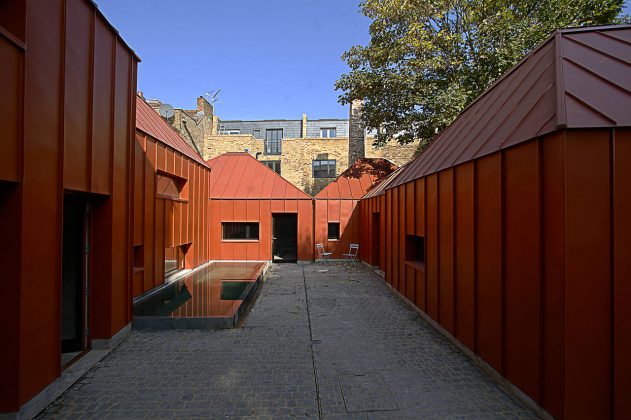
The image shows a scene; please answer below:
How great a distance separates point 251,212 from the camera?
51.3 ft

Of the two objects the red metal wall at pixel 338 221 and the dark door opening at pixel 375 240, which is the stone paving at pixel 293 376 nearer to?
the dark door opening at pixel 375 240

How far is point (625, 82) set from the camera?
3625 millimetres

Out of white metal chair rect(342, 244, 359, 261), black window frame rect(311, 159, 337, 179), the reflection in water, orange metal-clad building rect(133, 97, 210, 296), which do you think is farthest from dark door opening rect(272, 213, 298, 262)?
black window frame rect(311, 159, 337, 179)

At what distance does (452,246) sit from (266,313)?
4360 mm

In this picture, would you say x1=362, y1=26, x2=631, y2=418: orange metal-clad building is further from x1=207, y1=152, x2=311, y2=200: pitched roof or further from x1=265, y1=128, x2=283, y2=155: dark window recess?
x1=265, y1=128, x2=283, y2=155: dark window recess

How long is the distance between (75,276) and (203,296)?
3.24 m

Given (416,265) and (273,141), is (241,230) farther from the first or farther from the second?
(273,141)

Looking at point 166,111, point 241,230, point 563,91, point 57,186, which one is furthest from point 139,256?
point 166,111

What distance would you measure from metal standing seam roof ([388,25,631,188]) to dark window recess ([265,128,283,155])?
96.6 feet

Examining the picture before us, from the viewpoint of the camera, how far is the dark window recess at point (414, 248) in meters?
8.66

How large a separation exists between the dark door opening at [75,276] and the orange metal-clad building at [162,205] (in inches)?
76.6

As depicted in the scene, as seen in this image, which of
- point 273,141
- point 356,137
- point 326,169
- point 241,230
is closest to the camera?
point 241,230

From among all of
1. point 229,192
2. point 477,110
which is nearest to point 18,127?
point 477,110

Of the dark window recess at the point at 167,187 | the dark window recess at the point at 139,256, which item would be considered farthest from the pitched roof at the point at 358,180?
the dark window recess at the point at 139,256
